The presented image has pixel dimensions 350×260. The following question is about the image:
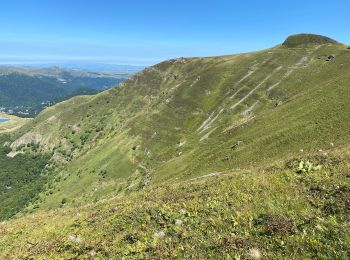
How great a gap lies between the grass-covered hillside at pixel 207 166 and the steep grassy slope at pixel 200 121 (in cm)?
49

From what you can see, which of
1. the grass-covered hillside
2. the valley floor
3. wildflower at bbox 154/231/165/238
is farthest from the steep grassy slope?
wildflower at bbox 154/231/165/238

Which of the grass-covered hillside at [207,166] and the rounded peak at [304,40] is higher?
the rounded peak at [304,40]

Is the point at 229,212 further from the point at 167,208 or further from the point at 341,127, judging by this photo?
Result: the point at 341,127

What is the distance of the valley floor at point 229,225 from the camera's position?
1346cm

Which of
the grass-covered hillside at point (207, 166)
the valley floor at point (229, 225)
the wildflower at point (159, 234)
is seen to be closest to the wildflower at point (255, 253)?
the valley floor at point (229, 225)

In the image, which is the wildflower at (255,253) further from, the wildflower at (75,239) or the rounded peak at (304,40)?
the rounded peak at (304,40)

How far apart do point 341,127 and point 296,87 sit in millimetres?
62935

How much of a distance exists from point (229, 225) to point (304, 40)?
16719 cm

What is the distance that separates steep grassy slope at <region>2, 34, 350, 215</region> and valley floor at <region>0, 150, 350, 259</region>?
30949mm

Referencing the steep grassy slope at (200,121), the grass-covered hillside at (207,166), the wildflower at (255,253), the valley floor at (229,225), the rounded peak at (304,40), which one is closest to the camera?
the wildflower at (255,253)

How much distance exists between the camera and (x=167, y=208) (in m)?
19.5

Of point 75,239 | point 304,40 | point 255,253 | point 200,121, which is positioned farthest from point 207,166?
point 304,40

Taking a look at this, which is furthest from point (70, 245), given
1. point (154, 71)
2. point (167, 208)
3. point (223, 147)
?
point (154, 71)

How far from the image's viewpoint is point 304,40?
16562 centimetres
